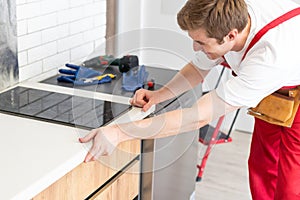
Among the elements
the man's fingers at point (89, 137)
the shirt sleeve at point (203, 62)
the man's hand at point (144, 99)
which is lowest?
the man's fingers at point (89, 137)

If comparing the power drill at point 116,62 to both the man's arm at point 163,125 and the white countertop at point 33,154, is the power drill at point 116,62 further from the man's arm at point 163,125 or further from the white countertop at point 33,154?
the man's arm at point 163,125

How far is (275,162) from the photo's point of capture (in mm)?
1983

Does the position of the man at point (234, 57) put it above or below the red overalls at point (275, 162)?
above

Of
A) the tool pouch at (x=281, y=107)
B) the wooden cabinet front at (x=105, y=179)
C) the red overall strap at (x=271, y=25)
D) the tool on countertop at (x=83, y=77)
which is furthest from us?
the tool on countertop at (x=83, y=77)

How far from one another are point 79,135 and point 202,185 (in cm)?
156

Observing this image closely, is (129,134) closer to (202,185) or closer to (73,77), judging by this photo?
(73,77)

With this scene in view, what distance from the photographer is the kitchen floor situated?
285cm

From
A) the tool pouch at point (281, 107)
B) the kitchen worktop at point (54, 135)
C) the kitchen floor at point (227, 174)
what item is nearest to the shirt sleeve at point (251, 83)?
the tool pouch at point (281, 107)

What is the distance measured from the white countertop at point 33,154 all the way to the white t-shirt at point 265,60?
405mm

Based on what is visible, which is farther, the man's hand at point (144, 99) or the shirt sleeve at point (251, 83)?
the man's hand at point (144, 99)

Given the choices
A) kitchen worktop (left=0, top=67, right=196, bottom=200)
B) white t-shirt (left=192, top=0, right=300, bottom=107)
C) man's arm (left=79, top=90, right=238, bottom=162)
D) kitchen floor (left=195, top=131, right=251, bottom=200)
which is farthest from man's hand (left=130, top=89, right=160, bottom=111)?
kitchen floor (left=195, top=131, right=251, bottom=200)

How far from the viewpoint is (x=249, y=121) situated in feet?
12.1

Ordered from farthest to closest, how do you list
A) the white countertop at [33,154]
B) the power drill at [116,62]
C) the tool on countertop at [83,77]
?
the power drill at [116,62] → the tool on countertop at [83,77] → the white countertop at [33,154]

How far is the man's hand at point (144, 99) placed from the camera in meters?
1.79
